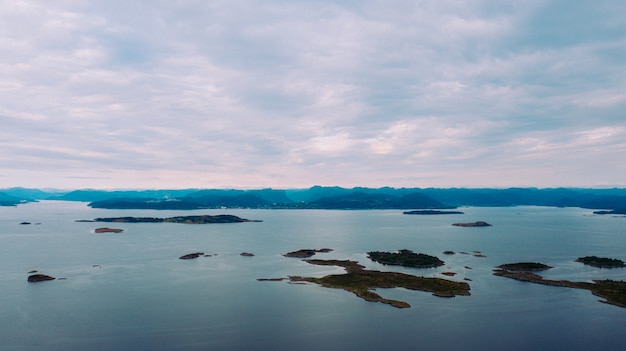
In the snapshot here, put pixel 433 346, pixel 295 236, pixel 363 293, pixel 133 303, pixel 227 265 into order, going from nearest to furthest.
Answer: pixel 433 346 < pixel 133 303 < pixel 363 293 < pixel 227 265 < pixel 295 236

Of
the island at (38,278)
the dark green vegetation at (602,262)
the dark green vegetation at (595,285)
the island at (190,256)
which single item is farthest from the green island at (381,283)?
the island at (38,278)

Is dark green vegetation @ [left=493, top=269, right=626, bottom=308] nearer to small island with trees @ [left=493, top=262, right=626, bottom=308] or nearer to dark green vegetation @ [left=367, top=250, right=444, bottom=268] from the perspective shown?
small island with trees @ [left=493, top=262, right=626, bottom=308]

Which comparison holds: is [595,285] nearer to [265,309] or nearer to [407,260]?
[407,260]

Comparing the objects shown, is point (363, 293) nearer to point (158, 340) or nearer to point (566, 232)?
point (158, 340)

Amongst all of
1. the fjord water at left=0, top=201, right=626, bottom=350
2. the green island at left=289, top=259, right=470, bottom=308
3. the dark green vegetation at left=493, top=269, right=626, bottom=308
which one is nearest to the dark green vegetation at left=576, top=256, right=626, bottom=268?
the fjord water at left=0, top=201, right=626, bottom=350

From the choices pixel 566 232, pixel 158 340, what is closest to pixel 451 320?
pixel 158 340

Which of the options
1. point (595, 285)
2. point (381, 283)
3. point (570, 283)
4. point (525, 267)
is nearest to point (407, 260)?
point (525, 267)

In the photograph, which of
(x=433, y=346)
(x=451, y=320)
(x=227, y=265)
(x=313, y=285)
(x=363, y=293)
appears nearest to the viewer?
(x=433, y=346)
